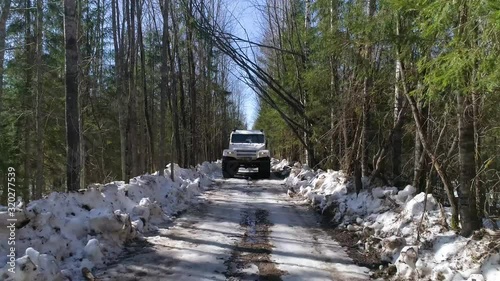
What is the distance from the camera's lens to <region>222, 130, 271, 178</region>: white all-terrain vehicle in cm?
2319

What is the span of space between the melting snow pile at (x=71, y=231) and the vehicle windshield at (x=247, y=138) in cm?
1421

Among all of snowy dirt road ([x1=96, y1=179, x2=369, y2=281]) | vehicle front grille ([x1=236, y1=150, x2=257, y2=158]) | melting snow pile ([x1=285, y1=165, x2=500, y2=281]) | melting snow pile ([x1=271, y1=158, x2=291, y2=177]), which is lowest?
melting snow pile ([x1=271, y1=158, x2=291, y2=177])

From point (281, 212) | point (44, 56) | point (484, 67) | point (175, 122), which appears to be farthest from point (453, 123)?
point (44, 56)

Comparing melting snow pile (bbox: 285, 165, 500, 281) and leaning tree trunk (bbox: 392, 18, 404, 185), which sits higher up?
leaning tree trunk (bbox: 392, 18, 404, 185)

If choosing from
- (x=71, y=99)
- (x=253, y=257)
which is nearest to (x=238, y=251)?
(x=253, y=257)

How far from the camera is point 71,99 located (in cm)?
905

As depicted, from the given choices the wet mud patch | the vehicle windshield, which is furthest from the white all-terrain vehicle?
the wet mud patch

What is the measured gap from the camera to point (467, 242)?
5711 millimetres

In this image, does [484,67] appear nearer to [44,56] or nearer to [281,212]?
[281,212]

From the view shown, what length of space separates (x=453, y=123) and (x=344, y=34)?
2.86 meters

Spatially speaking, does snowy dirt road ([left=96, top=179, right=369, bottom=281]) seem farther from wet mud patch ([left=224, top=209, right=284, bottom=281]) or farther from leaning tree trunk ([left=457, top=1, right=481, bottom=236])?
leaning tree trunk ([left=457, top=1, right=481, bottom=236])

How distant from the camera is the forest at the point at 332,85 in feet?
18.1

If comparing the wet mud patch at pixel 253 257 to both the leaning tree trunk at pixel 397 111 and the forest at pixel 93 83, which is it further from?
the forest at pixel 93 83

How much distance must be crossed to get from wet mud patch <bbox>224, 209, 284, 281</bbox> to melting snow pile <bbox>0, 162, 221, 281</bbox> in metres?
2.00
